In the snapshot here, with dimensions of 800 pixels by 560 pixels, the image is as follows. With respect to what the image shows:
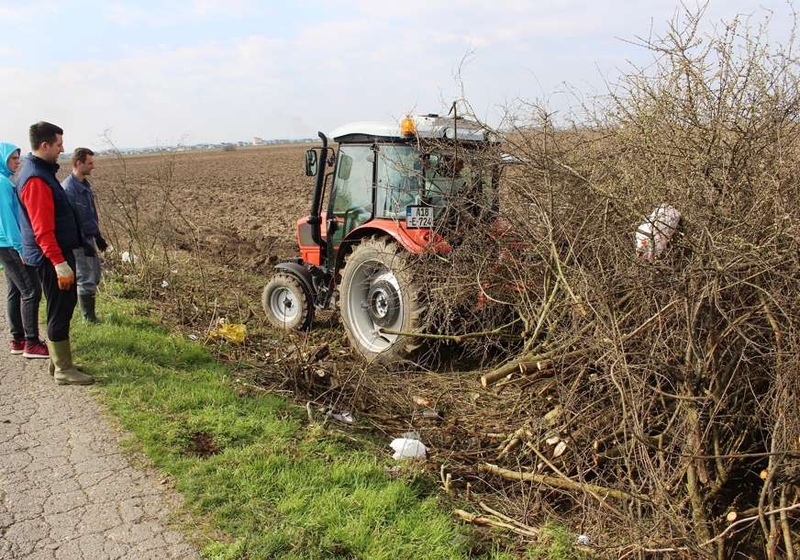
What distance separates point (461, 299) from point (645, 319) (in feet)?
5.51

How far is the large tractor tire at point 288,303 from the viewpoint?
6.61 meters

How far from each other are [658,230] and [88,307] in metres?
5.44

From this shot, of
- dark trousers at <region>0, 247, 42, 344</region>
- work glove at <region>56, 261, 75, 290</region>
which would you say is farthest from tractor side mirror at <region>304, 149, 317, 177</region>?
dark trousers at <region>0, 247, 42, 344</region>

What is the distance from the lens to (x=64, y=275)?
442cm

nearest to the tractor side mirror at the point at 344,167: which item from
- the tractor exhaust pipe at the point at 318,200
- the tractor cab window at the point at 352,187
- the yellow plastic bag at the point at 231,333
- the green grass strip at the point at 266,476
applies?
the tractor cab window at the point at 352,187

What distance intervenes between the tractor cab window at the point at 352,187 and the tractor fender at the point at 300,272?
2.28ft

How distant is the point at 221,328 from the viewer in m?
6.04

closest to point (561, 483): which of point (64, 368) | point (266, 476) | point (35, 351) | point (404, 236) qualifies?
point (266, 476)

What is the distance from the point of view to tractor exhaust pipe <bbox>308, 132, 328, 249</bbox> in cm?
622

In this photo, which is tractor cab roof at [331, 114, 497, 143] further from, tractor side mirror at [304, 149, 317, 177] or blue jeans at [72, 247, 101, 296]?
blue jeans at [72, 247, 101, 296]

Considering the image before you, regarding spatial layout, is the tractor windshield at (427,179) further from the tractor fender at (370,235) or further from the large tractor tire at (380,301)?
the large tractor tire at (380,301)

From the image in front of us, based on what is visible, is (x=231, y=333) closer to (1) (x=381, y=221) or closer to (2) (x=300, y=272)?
(2) (x=300, y=272)

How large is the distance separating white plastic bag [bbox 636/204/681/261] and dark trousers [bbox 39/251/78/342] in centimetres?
407

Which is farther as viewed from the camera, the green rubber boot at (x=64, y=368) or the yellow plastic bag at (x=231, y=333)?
the yellow plastic bag at (x=231, y=333)
